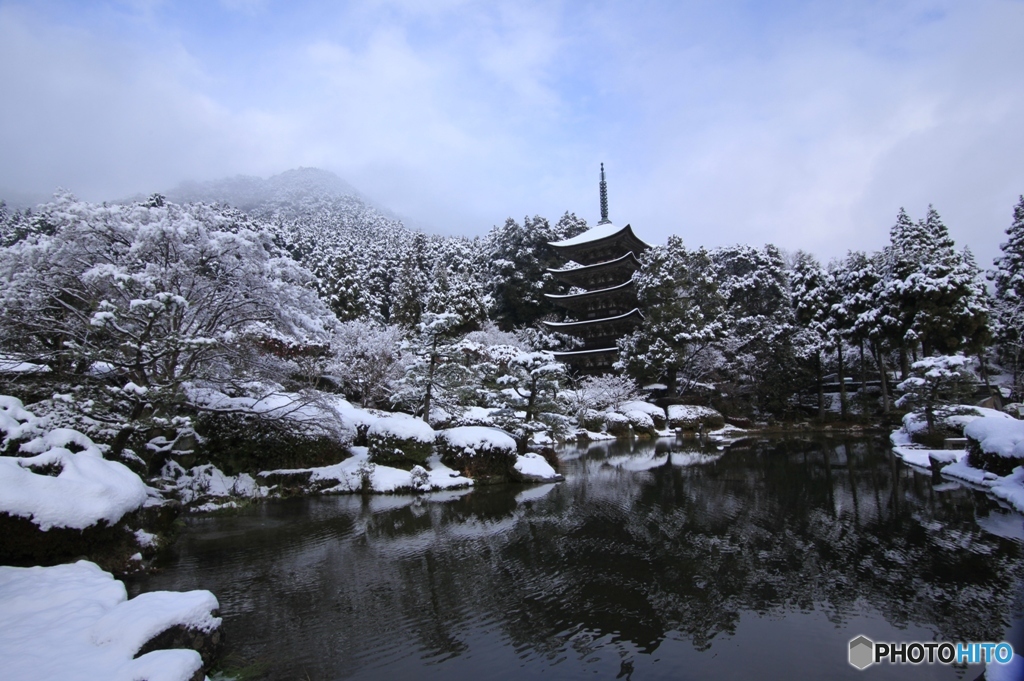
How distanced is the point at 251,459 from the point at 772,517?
1227 centimetres

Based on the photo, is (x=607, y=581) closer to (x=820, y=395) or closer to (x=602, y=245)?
(x=820, y=395)

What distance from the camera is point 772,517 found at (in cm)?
988

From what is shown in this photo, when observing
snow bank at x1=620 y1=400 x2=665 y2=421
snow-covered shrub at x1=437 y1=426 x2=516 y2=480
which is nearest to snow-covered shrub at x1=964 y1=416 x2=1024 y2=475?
snow-covered shrub at x1=437 y1=426 x2=516 y2=480

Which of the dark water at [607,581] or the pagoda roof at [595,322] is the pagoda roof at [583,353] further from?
the dark water at [607,581]

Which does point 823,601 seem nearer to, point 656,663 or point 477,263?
point 656,663

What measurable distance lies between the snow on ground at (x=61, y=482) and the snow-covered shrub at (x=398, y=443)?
6764 millimetres

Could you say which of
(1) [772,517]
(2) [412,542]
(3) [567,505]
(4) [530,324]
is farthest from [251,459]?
(4) [530,324]

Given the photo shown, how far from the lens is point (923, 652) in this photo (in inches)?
193

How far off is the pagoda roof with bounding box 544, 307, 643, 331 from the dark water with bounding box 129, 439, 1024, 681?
22.7 metres

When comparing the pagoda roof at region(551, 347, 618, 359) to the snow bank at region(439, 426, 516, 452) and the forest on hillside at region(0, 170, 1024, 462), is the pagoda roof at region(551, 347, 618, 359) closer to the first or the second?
the forest on hillside at region(0, 170, 1024, 462)

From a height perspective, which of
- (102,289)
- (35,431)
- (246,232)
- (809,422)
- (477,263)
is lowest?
(809,422)

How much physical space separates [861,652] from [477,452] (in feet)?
33.3

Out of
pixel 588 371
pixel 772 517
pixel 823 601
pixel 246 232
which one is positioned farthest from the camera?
pixel 588 371

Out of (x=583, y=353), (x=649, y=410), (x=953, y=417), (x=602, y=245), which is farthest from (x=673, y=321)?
(x=953, y=417)
